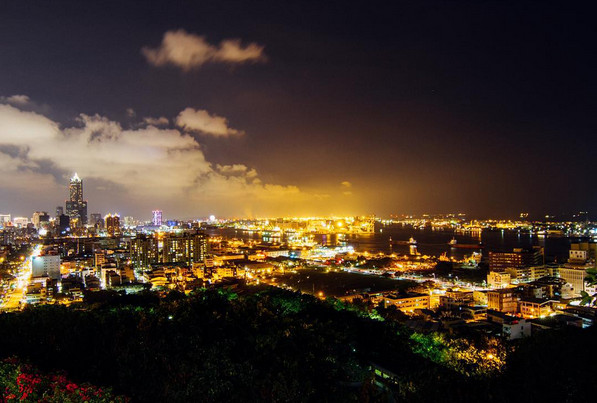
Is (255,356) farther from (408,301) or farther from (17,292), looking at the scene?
(17,292)

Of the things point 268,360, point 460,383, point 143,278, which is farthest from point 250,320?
point 143,278

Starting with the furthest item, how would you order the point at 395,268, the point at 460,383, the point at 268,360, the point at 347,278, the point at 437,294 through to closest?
1. the point at 395,268
2. the point at 347,278
3. the point at 437,294
4. the point at 268,360
5. the point at 460,383

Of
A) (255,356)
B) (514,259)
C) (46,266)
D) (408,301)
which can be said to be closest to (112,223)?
(46,266)

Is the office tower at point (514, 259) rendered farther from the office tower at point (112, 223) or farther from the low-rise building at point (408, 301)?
the office tower at point (112, 223)

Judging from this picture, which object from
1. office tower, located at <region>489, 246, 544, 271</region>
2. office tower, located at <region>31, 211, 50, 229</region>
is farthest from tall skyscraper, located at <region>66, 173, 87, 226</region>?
office tower, located at <region>489, 246, 544, 271</region>

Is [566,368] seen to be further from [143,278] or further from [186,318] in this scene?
[143,278]

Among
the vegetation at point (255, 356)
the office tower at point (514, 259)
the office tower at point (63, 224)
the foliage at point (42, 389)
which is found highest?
the office tower at point (63, 224)

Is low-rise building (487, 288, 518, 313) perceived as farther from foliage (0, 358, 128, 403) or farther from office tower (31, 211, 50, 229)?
office tower (31, 211, 50, 229)

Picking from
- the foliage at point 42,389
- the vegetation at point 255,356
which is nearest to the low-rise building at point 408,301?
the vegetation at point 255,356
